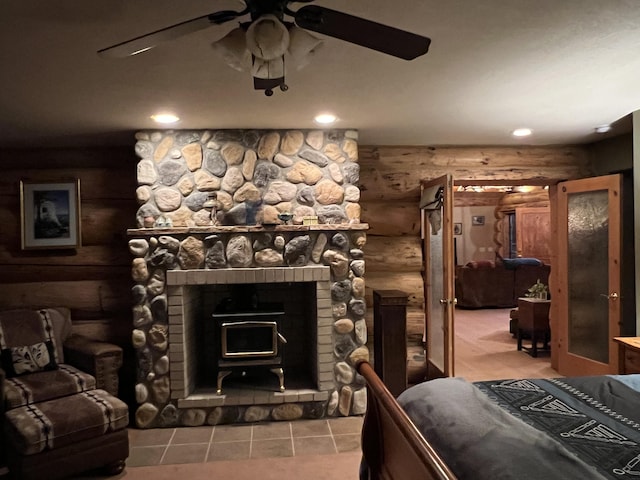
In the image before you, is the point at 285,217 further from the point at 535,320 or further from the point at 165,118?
the point at 535,320

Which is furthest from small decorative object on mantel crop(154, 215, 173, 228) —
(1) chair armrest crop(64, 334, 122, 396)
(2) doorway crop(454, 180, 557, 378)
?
(2) doorway crop(454, 180, 557, 378)

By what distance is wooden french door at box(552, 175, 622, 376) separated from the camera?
13.9 feet

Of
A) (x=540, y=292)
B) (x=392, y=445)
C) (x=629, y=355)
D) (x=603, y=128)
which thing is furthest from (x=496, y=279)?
(x=392, y=445)

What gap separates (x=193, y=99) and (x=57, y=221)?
7.16 ft

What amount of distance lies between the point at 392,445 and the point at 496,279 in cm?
789

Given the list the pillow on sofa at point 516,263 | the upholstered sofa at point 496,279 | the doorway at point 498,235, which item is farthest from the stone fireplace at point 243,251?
the pillow on sofa at point 516,263

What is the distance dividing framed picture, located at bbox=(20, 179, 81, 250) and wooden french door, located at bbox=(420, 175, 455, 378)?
10.4ft

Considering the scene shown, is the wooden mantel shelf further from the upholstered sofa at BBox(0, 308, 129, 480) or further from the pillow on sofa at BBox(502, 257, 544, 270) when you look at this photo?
the pillow on sofa at BBox(502, 257, 544, 270)

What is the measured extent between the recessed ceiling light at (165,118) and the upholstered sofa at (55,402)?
177 centimetres

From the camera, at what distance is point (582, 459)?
1.55 m

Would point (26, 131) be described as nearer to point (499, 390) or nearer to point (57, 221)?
point (57, 221)

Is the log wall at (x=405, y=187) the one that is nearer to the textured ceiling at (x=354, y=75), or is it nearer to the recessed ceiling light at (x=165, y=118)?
the textured ceiling at (x=354, y=75)

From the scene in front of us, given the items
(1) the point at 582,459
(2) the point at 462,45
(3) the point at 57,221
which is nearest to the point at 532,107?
(2) the point at 462,45

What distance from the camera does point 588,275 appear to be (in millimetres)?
4664
